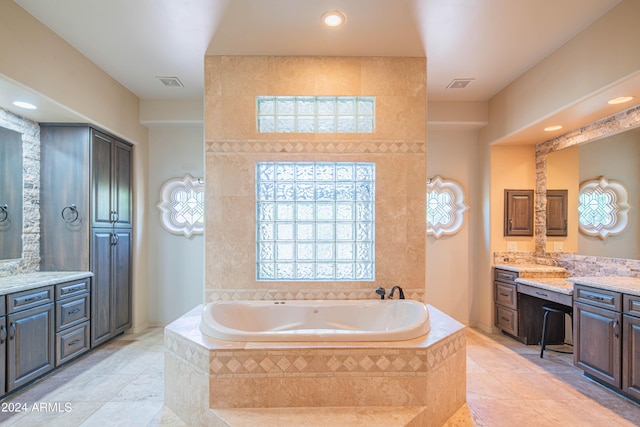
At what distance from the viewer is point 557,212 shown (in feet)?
11.9

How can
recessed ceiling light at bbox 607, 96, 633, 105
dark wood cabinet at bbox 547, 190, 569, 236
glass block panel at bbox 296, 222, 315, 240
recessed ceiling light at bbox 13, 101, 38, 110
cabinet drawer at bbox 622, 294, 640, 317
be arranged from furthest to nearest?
dark wood cabinet at bbox 547, 190, 569, 236, glass block panel at bbox 296, 222, 315, 240, recessed ceiling light at bbox 13, 101, 38, 110, recessed ceiling light at bbox 607, 96, 633, 105, cabinet drawer at bbox 622, 294, 640, 317

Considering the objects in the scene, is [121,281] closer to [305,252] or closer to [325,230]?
[305,252]

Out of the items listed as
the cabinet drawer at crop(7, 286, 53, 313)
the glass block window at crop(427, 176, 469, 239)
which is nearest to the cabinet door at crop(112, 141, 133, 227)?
the cabinet drawer at crop(7, 286, 53, 313)

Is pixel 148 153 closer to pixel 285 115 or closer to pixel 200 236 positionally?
pixel 200 236

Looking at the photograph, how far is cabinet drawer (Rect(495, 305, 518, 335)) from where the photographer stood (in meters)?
3.58

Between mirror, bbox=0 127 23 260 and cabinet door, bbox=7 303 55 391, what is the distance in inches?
26.7

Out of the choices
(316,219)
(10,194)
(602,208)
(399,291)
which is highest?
(10,194)

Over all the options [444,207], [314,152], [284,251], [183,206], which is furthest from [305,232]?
[444,207]

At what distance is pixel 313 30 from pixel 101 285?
3.18m

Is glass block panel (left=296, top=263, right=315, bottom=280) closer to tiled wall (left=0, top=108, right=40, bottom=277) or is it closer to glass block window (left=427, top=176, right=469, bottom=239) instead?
glass block window (left=427, top=176, right=469, bottom=239)

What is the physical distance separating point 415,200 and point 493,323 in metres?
2.08

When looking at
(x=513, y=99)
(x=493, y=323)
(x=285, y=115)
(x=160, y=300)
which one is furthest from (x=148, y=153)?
(x=493, y=323)

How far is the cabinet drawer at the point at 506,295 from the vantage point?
3.57m

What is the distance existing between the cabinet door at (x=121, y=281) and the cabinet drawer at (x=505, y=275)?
431cm
